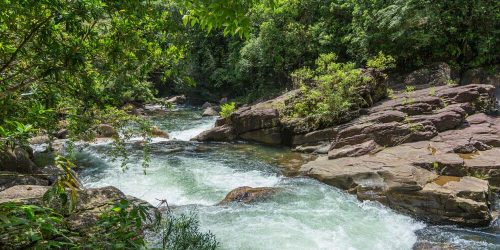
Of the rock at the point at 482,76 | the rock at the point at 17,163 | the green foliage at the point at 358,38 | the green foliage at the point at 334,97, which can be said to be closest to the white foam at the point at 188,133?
the green foliage at the point at 358,38

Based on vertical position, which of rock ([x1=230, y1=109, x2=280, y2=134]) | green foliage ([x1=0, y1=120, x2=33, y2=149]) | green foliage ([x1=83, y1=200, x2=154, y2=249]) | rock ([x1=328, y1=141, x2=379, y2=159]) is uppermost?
green foliage ([x1=0, y1=120, x2=33, y2=149])

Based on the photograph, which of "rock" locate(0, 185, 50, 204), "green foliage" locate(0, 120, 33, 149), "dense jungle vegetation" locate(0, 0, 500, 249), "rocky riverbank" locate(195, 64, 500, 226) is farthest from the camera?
"rocky riverbank" locate(195, 64, 500, 226)

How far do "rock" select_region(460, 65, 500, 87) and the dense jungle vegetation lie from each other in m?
0.40

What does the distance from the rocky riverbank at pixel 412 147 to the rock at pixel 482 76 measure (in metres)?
3.73

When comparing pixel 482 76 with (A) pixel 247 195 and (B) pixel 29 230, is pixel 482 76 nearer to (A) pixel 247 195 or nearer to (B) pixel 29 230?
(A) pixel 247 195

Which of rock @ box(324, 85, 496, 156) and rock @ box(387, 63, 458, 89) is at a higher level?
rock @ box(387, 63, 458, 89)

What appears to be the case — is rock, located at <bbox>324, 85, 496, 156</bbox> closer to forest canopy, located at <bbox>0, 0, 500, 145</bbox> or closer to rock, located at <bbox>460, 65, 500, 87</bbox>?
rock, located at <bbox>460, 65, 500, 87</bbox>

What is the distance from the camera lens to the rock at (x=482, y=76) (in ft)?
57.7

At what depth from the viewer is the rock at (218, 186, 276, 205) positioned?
8617mm

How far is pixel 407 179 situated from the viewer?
837cm

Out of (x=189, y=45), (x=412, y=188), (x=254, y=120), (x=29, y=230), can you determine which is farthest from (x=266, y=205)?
(x=254, y=120)

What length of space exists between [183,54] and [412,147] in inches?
308

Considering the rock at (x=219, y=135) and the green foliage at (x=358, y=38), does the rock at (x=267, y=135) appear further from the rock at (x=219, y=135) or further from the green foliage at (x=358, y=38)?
the green foliage at (x=358, y=38)

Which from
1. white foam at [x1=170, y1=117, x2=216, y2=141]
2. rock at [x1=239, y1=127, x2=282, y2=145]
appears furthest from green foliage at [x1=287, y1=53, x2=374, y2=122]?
white foam at [x1=170, y1=117, x2=216, y2=141]
